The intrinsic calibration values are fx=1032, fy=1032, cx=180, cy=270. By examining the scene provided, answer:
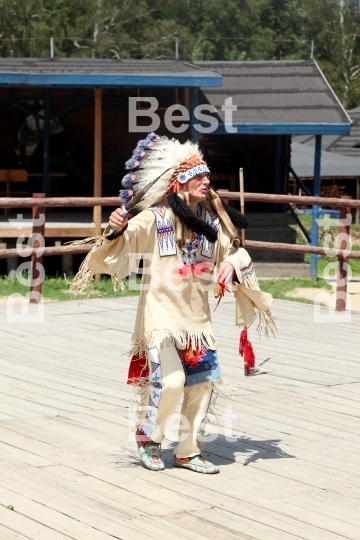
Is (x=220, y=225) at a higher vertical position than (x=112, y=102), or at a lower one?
lower

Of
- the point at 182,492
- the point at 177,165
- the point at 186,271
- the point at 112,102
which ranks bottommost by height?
the point at 182,492

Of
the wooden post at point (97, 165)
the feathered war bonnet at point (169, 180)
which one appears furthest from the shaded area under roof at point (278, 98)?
the feathered war bonnet at point (169, 180)

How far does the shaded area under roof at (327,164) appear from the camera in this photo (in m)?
26.2

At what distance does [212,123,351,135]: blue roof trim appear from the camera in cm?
1559

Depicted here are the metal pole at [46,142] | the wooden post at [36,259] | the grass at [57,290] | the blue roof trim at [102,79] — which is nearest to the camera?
the wooden post at [36,259]

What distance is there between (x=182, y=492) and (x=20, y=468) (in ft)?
2.81

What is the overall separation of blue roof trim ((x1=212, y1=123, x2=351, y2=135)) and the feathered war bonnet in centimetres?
1048

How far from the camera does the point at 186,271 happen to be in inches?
202

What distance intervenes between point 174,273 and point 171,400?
2.05 feet

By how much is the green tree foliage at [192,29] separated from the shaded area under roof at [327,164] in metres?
14.2

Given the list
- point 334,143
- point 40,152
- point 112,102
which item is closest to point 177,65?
point 112,102

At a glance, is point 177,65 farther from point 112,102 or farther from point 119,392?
point 119,392

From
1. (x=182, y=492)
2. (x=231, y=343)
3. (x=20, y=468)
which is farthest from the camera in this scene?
(x=231, y=343)

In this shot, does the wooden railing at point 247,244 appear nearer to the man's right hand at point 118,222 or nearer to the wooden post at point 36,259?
the wooden post at point 36,259
